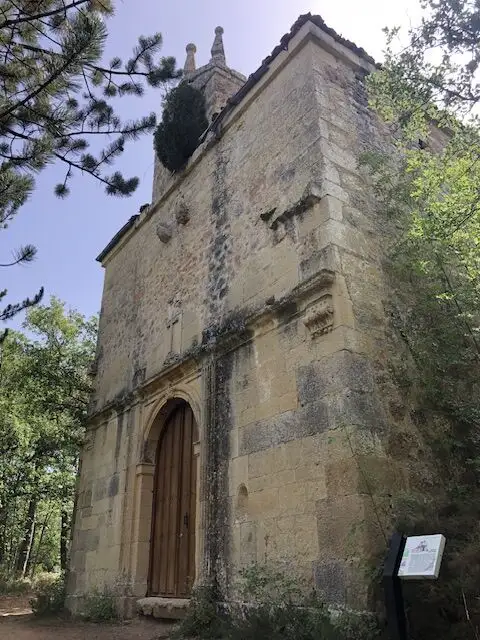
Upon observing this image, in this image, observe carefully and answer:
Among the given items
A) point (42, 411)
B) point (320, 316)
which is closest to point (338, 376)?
point (320, 316)

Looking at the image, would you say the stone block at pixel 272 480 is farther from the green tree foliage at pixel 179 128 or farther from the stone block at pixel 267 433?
the green tree foliage at pixel 179 128

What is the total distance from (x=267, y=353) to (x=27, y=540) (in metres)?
19.1

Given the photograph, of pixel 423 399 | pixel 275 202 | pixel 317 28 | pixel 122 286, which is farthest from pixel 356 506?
pixel 122 286

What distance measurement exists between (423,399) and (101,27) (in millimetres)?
4589

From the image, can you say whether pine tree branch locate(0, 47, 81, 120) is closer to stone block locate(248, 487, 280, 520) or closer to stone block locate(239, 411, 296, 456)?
stone block locate(239, 411, 296, 456)

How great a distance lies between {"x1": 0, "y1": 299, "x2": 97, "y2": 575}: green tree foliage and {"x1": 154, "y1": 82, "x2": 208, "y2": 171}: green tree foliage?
4.43m

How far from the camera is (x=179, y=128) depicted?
9008 mm

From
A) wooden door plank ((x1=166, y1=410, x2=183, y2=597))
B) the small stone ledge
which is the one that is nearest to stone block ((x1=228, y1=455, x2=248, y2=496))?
the small stone ledge

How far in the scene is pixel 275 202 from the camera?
6.29 metres

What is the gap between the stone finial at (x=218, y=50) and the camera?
10.5 m

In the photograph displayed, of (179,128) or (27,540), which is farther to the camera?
(27,540)

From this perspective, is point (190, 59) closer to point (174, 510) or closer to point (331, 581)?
point (174, 510)

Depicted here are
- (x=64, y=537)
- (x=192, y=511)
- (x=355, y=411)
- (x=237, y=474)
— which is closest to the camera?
(x=355, y=411)

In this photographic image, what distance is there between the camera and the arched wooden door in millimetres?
6340
